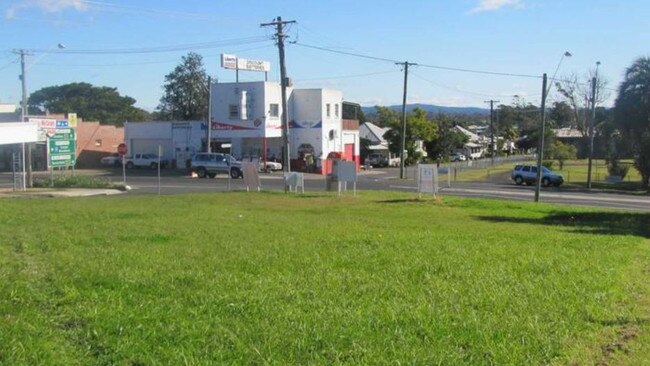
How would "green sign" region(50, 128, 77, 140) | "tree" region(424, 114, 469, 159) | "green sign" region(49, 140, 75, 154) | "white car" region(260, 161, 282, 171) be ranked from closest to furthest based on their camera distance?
1. "green sign" region(49, 140, 75, 154)
2. "green sign" region(50, 128, 77, 140)
3. "white car" region(260, 161, 282, 171)
4. "tree" region(424, 114, 469, 159)

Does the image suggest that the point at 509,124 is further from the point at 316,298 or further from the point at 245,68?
the point at 316,298

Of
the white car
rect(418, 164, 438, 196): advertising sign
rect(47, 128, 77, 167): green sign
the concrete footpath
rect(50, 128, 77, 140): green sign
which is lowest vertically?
the concrete footpath

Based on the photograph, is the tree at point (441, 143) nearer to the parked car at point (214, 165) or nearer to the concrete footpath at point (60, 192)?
the parked car at point (214, 165)

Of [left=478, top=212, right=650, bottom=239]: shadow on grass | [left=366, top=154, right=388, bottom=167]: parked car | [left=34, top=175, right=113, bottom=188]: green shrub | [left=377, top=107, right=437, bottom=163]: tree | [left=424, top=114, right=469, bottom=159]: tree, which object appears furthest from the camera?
[left=424, top=114, right=469, bottom=159]: tree

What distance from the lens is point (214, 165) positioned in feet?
206

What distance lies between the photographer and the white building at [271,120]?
73812mm

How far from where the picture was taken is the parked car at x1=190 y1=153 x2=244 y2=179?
62219 mm

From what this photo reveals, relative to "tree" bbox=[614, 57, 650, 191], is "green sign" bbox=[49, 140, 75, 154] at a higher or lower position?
lower

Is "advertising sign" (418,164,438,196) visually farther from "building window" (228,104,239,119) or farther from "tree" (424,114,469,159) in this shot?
"tree" (424,114,469,159)

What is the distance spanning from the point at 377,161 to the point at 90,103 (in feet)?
222

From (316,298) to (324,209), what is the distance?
68.0 feet

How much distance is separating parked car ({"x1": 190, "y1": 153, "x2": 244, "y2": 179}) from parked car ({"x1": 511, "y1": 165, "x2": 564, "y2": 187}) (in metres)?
24.7

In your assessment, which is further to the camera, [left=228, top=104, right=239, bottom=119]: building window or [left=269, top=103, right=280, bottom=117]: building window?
[left=269, top=103, right=280, bottom=117]: building window

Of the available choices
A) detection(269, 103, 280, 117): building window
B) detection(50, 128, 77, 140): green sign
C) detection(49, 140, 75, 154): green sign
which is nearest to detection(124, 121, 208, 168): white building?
detection(269, 103, 280, 117): building window
